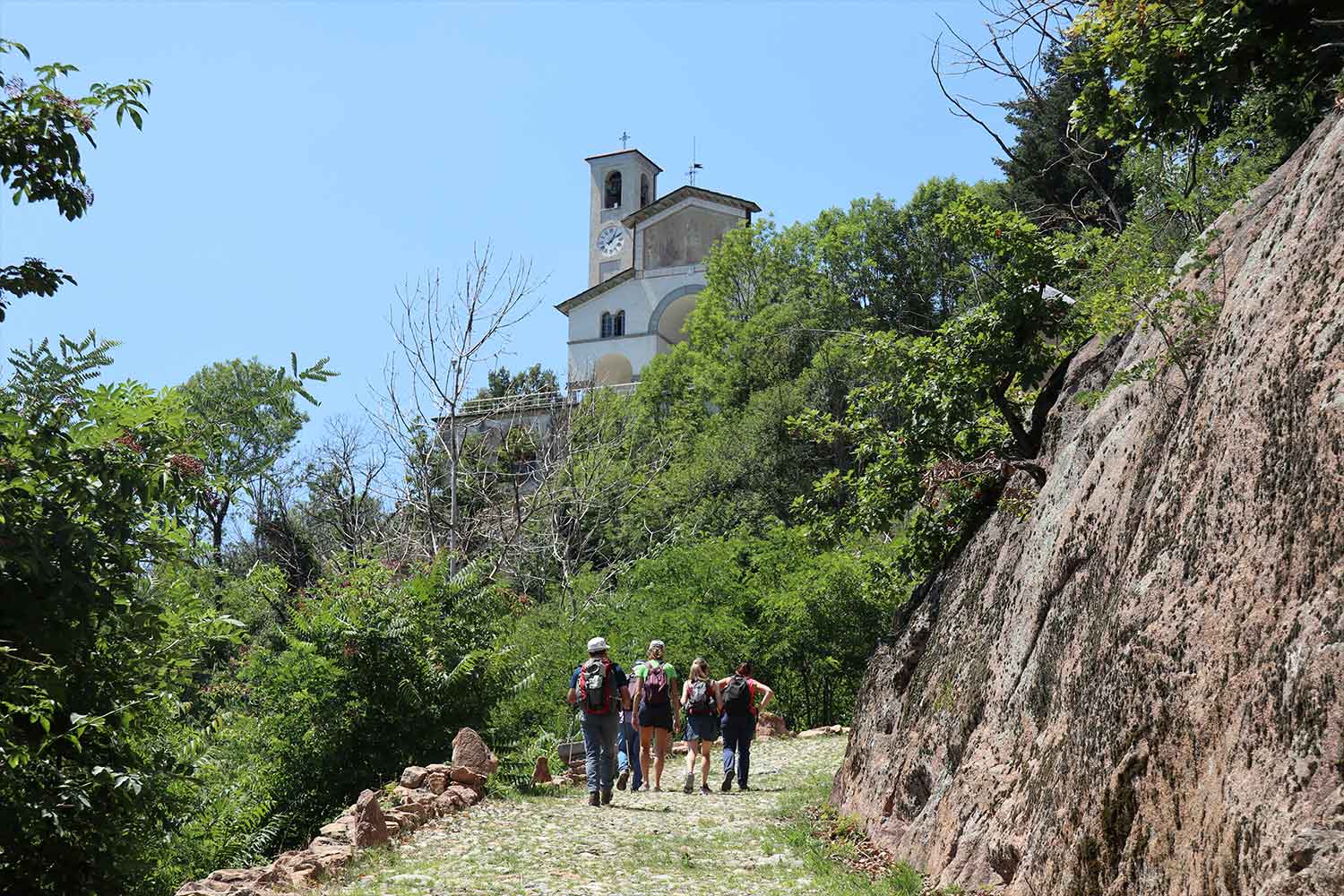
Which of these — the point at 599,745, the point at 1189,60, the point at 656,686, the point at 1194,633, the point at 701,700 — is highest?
the point at 1189,60

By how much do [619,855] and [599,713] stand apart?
269 cm

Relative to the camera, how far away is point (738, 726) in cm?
1522

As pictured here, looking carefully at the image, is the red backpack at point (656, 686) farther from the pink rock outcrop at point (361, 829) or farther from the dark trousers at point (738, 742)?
the pink rock outcrop at point (361, 829)

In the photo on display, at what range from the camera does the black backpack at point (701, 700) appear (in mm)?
14852

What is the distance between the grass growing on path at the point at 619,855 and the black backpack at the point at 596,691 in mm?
1034

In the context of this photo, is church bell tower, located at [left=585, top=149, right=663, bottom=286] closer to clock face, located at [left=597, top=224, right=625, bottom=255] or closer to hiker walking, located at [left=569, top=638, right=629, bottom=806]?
clock face, located at [left=597, top=224, right=625, bottom=255]

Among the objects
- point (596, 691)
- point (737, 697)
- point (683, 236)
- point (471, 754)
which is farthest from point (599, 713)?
point (683, 236)

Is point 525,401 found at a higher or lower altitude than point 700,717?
higher

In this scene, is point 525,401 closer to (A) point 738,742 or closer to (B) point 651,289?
(B) point 651,289

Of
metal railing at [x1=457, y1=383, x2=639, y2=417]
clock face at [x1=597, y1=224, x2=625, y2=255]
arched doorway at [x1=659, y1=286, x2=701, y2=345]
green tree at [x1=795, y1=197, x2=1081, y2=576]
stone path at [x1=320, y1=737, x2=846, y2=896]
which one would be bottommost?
stone path at [x1=320, y1=737, x2=846, y2=896]

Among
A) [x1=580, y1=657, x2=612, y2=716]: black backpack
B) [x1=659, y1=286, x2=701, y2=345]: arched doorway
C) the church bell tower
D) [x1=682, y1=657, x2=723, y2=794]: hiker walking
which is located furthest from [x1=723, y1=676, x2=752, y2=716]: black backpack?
the church bell tower

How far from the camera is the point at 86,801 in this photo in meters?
6.22

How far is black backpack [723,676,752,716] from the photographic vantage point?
1519 cm

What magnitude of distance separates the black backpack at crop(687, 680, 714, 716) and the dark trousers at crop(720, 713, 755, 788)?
0.40m
